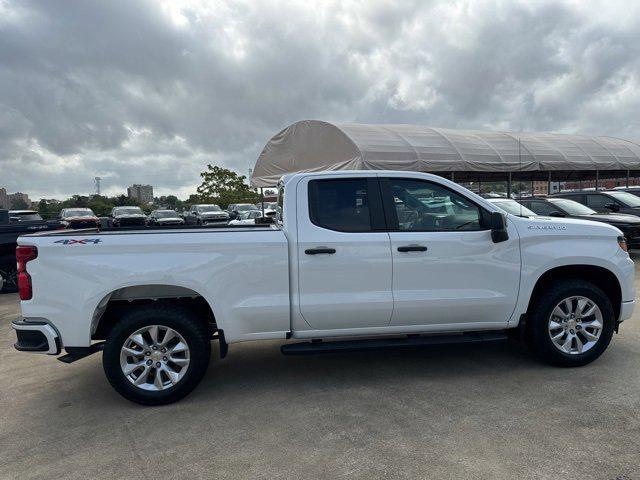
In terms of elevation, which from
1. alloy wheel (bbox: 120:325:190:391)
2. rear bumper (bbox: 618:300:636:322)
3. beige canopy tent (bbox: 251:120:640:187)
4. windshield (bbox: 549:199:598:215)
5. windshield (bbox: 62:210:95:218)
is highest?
beige canopy tent (bbox: 251:120:640:187)

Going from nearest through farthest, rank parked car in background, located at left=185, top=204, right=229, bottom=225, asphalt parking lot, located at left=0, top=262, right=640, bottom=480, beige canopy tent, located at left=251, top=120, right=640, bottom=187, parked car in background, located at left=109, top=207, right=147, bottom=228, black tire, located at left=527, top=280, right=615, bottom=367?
asphalt parking lot, located at left=0, top=262, right=640, bottom=480 → black tire, located at left=527, top=280, right=615, bottom=367 → beige canopy tent, located at left=251, top=120, right=640, bottom=187 → parked car in background, located at left=109, top=207, right=147, bottom=228 → parked car in background, located at left=185, top=204, right=229, bottom=225

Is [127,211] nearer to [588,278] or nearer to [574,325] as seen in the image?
[588,278]

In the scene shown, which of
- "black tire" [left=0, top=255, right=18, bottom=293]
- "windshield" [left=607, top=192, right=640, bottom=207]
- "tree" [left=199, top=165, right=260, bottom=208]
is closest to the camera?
"black tire" [left=0, top=255, right=18, bottom=293]

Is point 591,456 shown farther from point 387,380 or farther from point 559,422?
point 387,380

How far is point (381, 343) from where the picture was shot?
4078 mm

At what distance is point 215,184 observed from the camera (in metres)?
48.1

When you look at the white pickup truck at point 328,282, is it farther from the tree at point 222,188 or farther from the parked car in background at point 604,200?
the tree at point 222,188

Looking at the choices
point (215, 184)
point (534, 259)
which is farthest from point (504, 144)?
point (215, 184)

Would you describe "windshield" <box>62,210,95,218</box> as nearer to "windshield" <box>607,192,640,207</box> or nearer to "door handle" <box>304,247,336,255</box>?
"windshield" <box>607,192,640,207</box>

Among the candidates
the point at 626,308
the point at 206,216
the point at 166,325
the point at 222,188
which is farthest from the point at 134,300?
the point at 222,188

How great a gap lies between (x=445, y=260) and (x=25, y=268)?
11.2ft

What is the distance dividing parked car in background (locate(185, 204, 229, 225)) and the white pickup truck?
2490 cm

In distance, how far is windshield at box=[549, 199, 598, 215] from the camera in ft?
36.3

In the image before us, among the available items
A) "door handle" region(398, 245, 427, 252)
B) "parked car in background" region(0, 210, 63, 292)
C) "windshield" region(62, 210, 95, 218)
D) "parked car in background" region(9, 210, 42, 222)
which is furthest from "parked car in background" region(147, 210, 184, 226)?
"door handle" region(398, 245, 427, 252)
